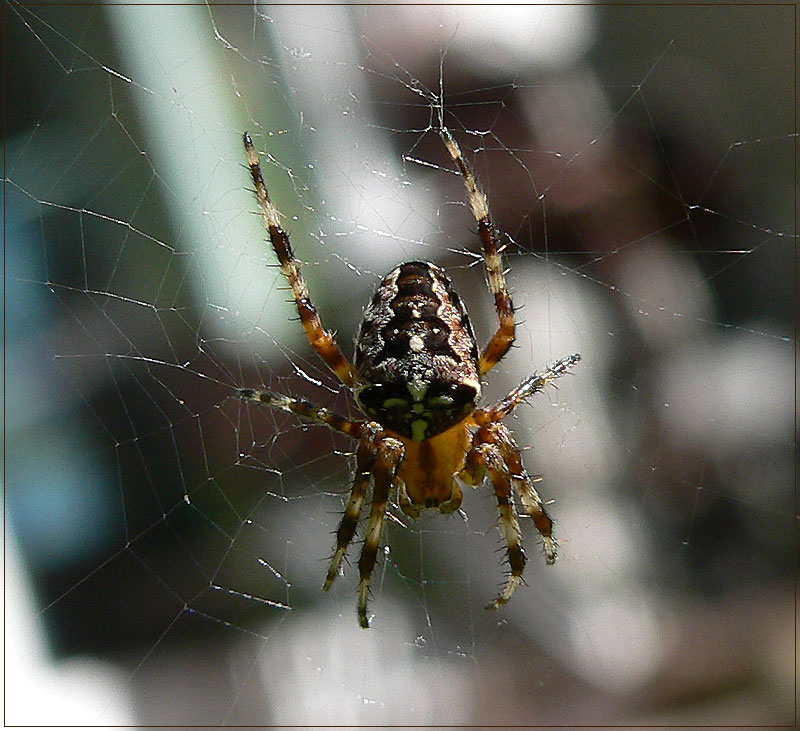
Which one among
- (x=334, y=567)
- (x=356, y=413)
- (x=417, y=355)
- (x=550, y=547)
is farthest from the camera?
(x=356, y=413)

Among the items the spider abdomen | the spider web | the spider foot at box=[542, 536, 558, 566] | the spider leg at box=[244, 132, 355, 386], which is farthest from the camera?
the spider web

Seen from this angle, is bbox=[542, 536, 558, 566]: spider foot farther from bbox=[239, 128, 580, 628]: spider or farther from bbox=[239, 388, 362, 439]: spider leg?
bbox=[239, 388, 362, 439]: spider leg

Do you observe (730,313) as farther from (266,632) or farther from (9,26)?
(9,26)

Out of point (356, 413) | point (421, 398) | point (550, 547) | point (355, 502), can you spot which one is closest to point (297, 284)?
point (421, 398)

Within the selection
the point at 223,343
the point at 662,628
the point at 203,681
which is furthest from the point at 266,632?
the point at 662,628

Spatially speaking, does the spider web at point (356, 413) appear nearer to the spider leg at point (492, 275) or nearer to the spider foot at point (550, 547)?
the spider leg at point (492, 275)

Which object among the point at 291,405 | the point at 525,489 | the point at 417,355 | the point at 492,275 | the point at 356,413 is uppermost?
the point at 492,275

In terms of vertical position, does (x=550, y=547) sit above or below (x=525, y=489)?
below

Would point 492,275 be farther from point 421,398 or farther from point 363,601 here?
point 363,601

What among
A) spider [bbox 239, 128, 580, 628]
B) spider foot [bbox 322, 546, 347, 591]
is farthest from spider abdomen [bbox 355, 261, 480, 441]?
spider foot [bbox 322, 546, 347, 591]
